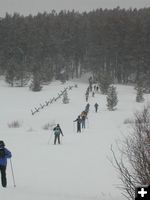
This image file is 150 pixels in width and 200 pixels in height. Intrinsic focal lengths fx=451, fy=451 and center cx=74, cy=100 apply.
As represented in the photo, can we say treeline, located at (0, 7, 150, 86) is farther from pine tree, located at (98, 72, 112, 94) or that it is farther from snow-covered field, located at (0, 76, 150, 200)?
snow-covered field, located at (0, 76, 150, 200)

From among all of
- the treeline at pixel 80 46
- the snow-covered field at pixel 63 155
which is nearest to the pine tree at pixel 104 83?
the snow-covered field at pixel 63 155

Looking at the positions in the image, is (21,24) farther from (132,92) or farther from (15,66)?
(132,92)

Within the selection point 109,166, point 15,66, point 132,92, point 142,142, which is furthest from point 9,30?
point 142,142

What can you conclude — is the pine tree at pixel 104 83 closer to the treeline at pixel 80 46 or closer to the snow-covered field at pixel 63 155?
Result: the snow-covered field at pixel 63 155

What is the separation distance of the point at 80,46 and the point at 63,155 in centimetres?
7411

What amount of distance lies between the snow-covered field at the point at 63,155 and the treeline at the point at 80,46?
33417 mm

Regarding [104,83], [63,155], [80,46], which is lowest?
[63,155]

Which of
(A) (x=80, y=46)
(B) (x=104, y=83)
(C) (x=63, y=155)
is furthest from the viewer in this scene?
(A) (x=80, y=46)

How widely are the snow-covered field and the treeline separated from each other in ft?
110

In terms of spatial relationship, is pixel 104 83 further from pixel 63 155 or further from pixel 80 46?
pixel 63 155

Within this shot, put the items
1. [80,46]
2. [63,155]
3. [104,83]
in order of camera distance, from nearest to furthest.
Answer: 1. [63,155]
2. [104,83]
3. [80,46]

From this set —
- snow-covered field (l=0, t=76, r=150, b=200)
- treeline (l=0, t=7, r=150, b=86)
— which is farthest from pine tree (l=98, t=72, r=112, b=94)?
treeline (l=0, t=7, r=150, b=86)

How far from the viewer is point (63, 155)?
21.4 metres

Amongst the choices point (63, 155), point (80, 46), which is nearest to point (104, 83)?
point (80, 46)
